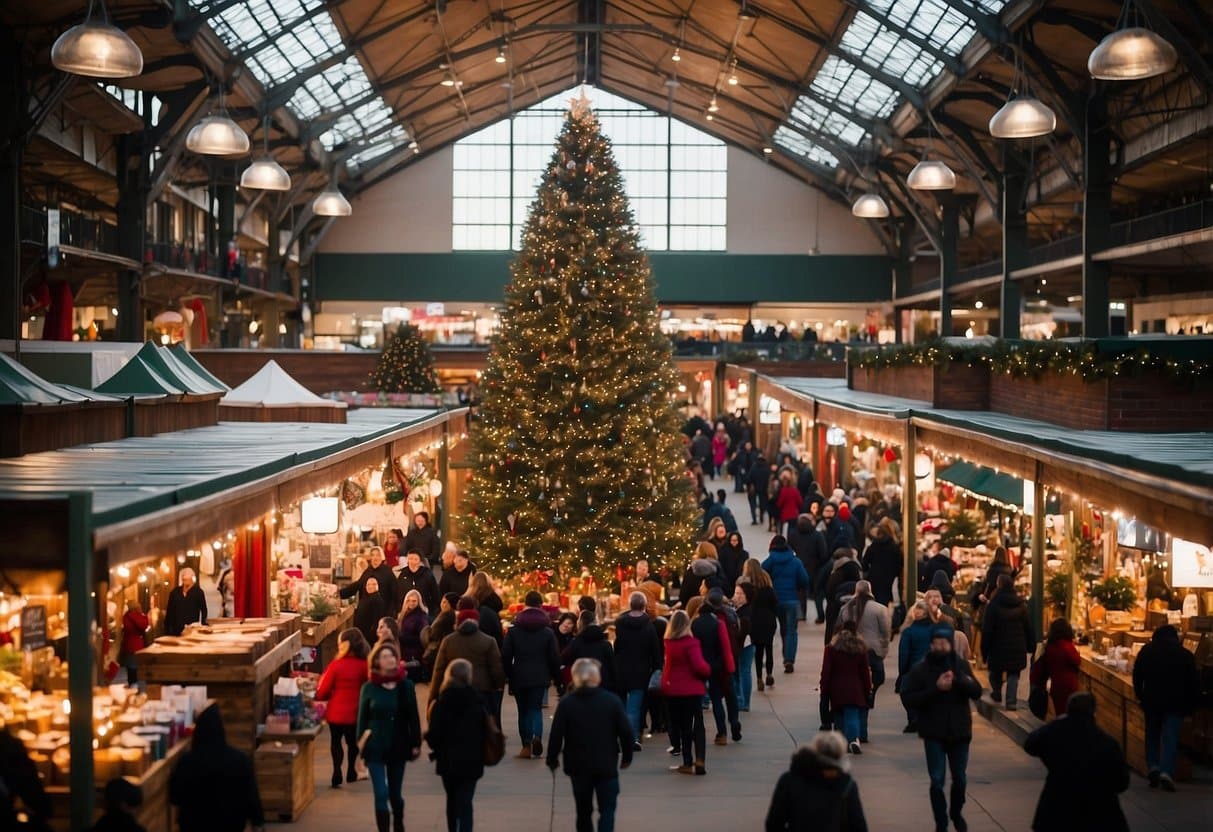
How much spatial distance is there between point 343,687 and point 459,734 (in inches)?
62.2

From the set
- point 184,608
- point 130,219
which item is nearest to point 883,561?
point 184,608

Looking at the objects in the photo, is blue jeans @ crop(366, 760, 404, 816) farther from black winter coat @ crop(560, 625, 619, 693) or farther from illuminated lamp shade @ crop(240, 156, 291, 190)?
illuminated lamp shade @ crop(240, 156, 291, 190)

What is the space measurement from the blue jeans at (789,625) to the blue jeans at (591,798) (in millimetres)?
5707

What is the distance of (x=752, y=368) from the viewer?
126 ft

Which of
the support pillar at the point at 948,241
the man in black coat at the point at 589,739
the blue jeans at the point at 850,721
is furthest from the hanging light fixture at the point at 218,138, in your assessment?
the support pillar at the point at 948,241

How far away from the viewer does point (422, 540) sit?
1634cm

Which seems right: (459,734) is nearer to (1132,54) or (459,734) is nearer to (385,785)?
(385,785)

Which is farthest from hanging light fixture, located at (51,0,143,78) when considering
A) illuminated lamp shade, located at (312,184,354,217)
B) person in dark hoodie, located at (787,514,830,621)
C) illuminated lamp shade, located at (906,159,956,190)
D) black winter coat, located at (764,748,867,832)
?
illuminated lamp shade, located at (906,159,956,190)

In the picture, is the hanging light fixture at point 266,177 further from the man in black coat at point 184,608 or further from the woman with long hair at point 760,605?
the woman with long hair at point 760,605

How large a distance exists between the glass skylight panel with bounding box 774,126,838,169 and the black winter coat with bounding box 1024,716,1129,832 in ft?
125

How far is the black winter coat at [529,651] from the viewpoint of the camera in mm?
9570

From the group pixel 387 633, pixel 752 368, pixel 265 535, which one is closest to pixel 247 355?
pixel 752 368

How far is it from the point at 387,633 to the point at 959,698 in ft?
10.7

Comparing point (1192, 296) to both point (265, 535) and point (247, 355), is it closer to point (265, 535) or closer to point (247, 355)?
point (247, 355)
